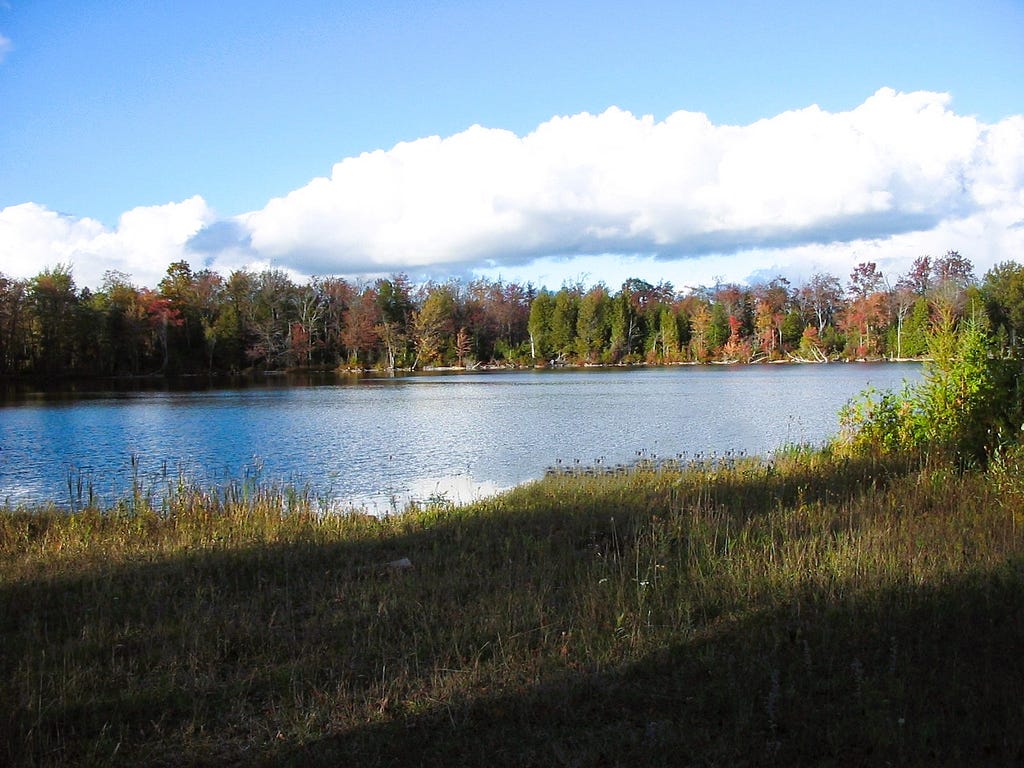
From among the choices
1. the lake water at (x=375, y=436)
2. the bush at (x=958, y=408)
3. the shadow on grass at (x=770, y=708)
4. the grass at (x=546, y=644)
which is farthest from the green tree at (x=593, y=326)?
the shadow on grass at (x=770, y=708)

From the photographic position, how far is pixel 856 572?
21.8 feet

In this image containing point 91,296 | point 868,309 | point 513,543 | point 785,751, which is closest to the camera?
point 785,751

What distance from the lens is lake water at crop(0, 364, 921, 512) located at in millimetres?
18859

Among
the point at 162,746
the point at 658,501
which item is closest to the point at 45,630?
the point at 162,746

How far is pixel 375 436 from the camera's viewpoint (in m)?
27.9

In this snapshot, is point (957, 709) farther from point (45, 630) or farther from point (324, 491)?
point (324, 491)

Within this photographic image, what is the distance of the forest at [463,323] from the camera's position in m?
77.2

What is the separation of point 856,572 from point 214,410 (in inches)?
1450

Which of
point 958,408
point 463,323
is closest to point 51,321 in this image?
point 463,323

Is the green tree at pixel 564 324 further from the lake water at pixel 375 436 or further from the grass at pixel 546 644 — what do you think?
the grass at pixel 546 644

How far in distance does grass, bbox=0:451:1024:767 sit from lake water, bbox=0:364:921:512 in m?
6.66

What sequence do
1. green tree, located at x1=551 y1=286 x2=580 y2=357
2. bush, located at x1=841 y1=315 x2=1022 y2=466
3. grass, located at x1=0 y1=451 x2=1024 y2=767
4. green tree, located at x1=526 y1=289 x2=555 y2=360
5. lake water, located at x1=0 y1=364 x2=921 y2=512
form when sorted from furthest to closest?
1. green tree, located at x1=526 y1=289 x2=555 y2=360
2. green tree, located at x1=551 y1=286 x2=580 y2=357
3. lake water, located at x1=0 y1=364 x2=921 y2=512
4. bush, located at x1=841 y1=315 x2=1022 y2=466
5. grass, located at x1=0 y1=451 x2=1024 y2=767

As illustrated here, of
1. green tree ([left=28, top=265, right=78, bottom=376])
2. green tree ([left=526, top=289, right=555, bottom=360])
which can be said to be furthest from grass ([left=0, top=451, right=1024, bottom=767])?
green tree ([left=526, top=289, right=555, bottom=360])

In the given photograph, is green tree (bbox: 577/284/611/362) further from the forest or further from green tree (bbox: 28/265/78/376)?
green tree (bbox: 28/265/78/376)
